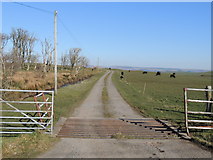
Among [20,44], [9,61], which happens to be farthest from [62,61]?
[9,61]

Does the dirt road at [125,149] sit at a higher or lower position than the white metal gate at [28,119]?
lower

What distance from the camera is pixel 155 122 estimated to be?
8680mm

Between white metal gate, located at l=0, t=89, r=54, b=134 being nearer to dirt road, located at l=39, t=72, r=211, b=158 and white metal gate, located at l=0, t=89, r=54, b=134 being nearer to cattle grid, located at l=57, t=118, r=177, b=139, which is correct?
cattle grid, located at l=57, t=118, r=177, b=139

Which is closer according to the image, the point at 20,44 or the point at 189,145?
the point at 189,145

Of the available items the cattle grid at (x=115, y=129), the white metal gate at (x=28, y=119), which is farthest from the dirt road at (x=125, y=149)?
the white metal gate at (x=28, y=119)

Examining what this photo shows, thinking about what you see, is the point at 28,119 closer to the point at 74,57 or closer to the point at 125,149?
the point at 125,149

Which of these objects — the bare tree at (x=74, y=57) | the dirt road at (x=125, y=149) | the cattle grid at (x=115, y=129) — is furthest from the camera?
the bare tree at (x=74, y=57)

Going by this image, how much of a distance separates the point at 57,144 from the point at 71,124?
8.40 ft

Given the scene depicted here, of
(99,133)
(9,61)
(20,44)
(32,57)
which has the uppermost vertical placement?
(20,44)

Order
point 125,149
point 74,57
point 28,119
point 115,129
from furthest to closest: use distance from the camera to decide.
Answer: point 74,57
point 28,119
point 115,129
point 125,149

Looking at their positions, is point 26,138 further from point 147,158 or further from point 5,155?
point 147,158

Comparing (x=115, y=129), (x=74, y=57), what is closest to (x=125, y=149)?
(x=115, y=129)

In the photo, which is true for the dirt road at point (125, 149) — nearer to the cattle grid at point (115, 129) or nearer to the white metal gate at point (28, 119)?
the cattle grid at point (115, 129)

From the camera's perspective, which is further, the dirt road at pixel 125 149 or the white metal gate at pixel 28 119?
the white metal gate at pixel 28 119
